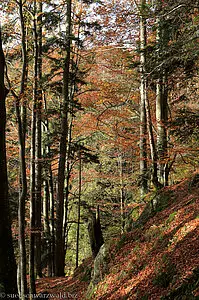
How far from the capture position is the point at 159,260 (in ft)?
17.1

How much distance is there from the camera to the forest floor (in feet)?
13.8

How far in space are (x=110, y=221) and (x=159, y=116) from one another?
475 inches

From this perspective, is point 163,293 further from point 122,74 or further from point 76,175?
point 76,175

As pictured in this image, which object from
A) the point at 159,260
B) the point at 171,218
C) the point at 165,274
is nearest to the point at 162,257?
the point at 159,260

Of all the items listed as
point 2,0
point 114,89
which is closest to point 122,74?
point 114,89

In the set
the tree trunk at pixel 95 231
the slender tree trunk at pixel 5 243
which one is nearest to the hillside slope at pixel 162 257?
the tree trunk at pixel 95 231

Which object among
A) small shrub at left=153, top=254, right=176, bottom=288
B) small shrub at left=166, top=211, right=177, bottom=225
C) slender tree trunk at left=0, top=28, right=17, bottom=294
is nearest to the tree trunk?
small shrub at left=166, top=211, right=177, bottom=225

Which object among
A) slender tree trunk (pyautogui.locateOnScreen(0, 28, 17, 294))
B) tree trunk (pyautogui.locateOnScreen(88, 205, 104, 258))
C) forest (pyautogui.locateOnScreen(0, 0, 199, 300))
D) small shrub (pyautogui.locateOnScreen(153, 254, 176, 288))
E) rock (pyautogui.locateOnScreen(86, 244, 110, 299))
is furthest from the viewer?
tree trunk (pyautogui.locateOnScreen(88, 205, 104, 258))

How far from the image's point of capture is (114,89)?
13.3m

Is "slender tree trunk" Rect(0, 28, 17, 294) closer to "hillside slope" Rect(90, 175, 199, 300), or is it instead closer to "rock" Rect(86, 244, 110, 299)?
"hillside slope" Rect(90, 175, 199, 300)

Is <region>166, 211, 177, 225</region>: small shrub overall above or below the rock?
above

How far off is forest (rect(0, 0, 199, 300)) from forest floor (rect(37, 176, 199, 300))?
1.9 inches

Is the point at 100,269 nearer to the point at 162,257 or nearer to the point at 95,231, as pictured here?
the point at 95,231

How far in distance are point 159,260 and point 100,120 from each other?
19.8 ft
